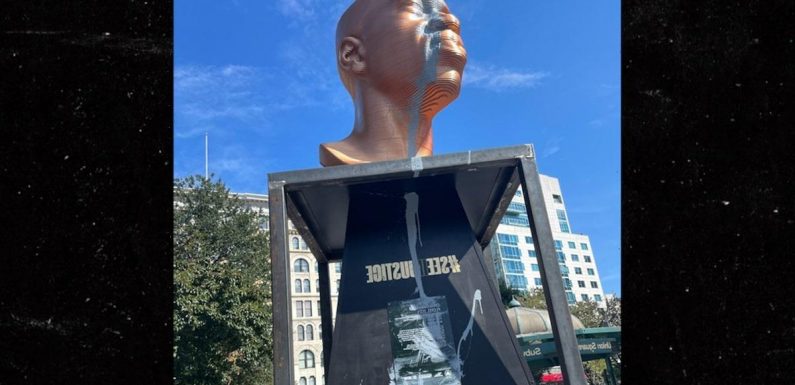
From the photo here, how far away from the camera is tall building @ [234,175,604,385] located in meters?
57.9

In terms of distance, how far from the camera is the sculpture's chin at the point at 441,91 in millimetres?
8727

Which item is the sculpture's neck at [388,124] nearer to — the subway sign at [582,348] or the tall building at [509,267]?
the subway sign at [582,348]

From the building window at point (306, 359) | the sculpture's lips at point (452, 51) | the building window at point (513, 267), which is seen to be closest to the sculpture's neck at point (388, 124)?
the sculpture's lips at point (452, 51)

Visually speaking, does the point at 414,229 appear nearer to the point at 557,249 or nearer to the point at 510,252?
the point at 510,252

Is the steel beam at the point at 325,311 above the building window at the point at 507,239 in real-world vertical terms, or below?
below

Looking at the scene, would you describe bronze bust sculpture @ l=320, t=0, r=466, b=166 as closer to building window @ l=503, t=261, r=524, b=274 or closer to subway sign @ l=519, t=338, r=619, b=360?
subway sign @ l=519, t=338, r=619, b=360

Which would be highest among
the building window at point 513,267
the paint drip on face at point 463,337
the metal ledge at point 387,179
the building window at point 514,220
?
the building window at point 514,220

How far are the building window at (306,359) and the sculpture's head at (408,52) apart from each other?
51822 millimetres

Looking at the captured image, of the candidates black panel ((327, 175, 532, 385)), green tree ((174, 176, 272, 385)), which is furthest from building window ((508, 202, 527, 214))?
black panel ((327, 175, 532, 385))
